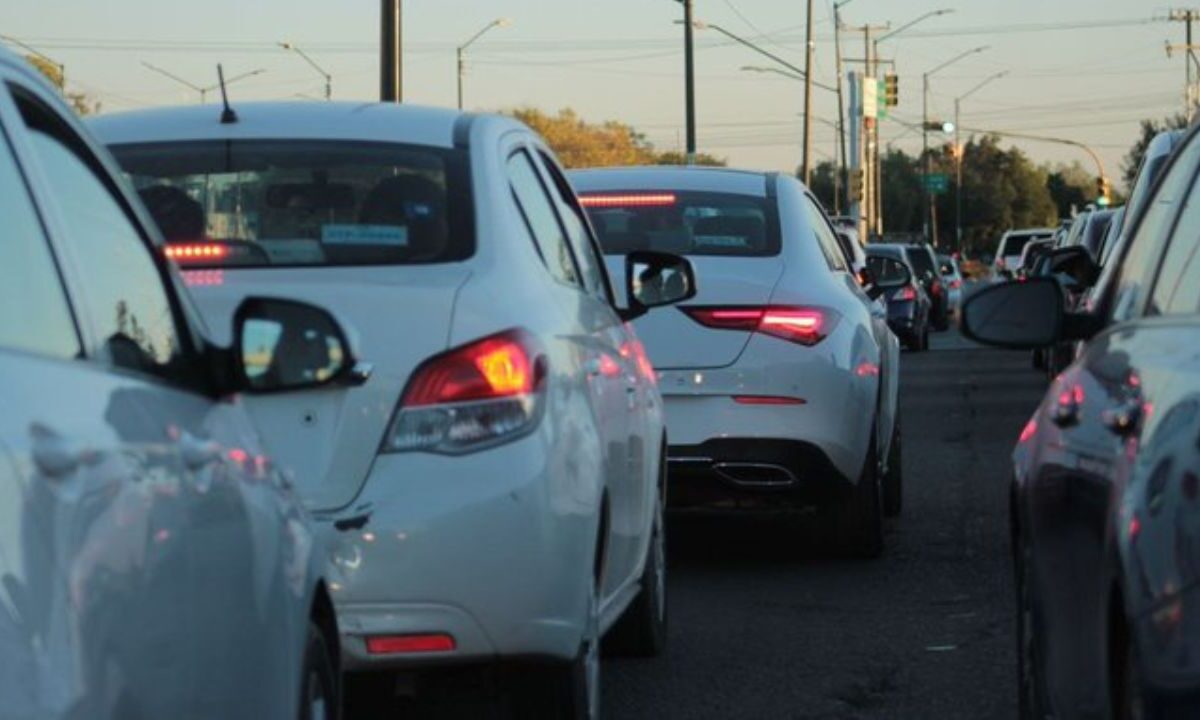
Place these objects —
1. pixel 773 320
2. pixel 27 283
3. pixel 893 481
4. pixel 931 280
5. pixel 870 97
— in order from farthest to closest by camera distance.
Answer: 1. pixel 870 97
2. pixel 931 280
3. pixel 893 481
4. pixel 773 320
5. pixel 27 283

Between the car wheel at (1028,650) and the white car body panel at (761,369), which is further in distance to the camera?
the white car body panel at (761,369)

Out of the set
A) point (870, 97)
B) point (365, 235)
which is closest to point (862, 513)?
point (365, 235)

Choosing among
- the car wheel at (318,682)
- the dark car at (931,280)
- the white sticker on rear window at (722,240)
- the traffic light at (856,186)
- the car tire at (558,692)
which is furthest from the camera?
the traffic light at (856,186)

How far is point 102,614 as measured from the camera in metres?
3.13

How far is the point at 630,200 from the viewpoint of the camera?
10.6m

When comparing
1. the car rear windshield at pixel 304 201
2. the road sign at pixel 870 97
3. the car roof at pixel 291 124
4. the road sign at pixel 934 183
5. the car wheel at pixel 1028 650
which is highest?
the road sign at pixel 870 97

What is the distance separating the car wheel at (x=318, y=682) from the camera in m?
4.64

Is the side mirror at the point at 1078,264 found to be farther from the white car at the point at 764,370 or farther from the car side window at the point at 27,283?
the car side window at the point at 27,283

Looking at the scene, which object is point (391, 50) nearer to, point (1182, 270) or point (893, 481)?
point (893, 481)

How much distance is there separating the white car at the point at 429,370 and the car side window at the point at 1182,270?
1.48 metres

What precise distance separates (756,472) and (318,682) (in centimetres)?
522

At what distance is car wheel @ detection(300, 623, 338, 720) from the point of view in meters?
4.64

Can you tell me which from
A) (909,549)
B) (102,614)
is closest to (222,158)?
(102,614)

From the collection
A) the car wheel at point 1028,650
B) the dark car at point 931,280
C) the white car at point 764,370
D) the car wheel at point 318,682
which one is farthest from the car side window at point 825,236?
the dark car at point 931,280
